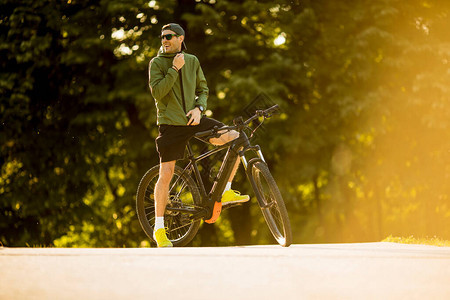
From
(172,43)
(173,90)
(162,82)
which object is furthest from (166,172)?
(172,43)

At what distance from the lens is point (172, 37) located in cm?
627

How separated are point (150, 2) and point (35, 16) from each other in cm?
247

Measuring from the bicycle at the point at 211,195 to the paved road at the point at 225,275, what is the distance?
713 mm

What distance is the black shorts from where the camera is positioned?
21.0 ft

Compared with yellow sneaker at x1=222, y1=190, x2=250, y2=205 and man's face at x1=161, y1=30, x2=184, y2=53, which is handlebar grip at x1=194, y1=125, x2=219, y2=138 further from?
man's face at x1=161, y1=30, x2=184, y2=53

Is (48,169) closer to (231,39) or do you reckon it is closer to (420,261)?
(231,39)

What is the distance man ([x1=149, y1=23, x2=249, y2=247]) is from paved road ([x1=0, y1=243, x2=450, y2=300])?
98 centimetres

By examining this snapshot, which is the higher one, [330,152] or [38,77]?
[38,77]

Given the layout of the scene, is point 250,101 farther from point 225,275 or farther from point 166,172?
point 225,275

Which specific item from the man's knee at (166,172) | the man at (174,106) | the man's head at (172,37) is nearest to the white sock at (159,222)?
the man at (174,106)

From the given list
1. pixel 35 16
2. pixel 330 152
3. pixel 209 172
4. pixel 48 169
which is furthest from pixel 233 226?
pixel 209 172

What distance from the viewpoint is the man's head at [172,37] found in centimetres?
625

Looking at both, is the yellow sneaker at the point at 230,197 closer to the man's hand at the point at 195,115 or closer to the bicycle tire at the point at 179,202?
the bicycle tire at the point at 179,202

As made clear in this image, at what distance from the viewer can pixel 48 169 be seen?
1345 centimetres
